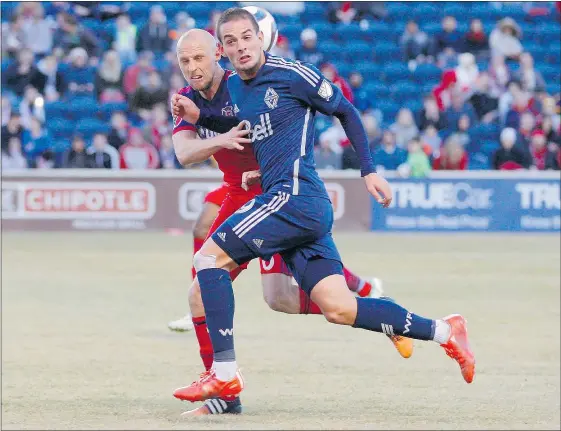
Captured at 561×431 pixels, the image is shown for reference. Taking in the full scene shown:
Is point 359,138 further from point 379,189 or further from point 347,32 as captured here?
point 347,32

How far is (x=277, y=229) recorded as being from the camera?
6148 millimetres

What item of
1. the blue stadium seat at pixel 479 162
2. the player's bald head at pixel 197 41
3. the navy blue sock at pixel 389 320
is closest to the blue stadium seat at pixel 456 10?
the blue stadium seat at pixel 479 162

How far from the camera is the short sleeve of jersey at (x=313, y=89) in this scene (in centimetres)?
624

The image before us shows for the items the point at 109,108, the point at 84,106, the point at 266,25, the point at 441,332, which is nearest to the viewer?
the point at 441,332

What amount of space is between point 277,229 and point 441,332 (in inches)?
42.0

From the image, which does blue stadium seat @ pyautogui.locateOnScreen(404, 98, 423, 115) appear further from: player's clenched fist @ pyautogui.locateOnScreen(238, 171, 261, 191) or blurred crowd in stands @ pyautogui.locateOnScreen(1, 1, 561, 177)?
player's clenched fist @ pyautogui.locateOnScreen(238, 171, 261, 191)

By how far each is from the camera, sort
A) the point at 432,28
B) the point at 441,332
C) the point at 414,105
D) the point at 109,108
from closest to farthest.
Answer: the point at 441,332
the point at 109,108
the point at 414,105
the point at 432,28

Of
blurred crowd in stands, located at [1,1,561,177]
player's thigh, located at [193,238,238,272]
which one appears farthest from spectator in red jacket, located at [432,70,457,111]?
player's thigh, located at [193,238,238,272]

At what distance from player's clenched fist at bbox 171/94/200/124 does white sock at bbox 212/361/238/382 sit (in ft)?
4.46

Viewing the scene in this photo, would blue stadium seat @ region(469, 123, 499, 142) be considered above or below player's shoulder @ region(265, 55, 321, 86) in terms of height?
above

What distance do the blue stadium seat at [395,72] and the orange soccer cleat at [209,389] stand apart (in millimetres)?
17405

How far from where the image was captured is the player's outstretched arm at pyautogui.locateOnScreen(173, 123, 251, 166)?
20.6 ft

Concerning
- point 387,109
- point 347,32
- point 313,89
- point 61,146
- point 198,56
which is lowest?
point 313,89

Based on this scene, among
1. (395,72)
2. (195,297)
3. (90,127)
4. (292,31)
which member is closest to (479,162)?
(395,72)
